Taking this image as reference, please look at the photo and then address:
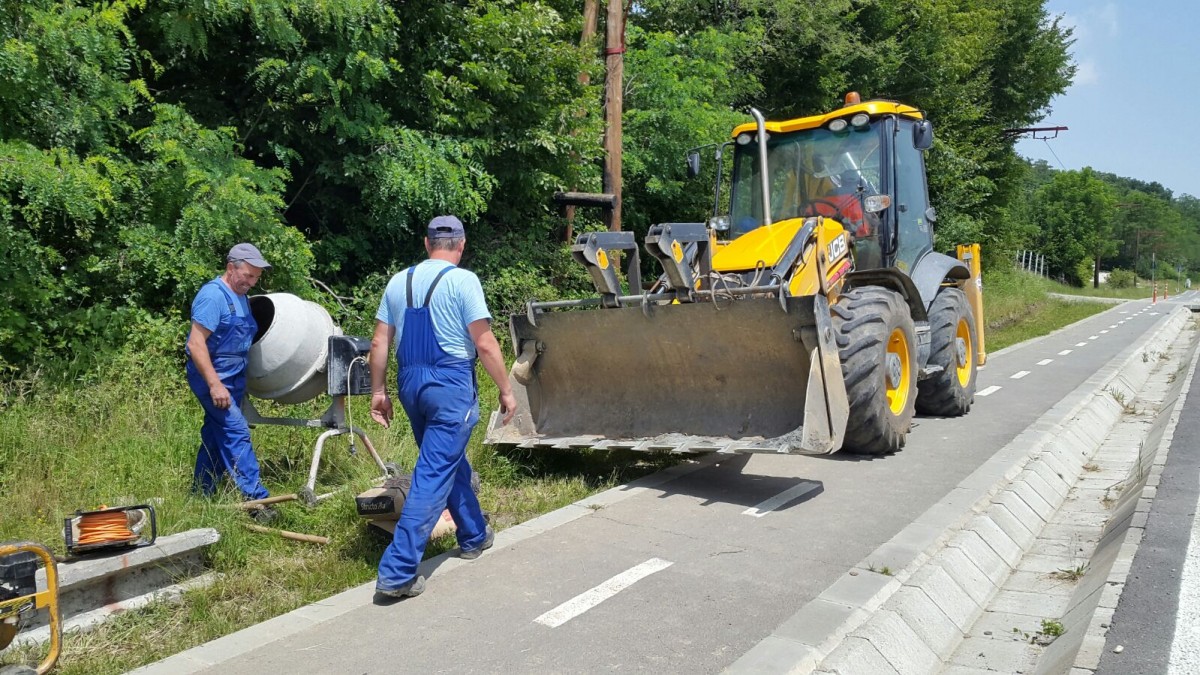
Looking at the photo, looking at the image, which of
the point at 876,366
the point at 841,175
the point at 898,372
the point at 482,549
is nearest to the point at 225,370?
the point at 482,549

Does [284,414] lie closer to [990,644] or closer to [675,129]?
[990,644]

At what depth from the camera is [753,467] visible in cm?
716

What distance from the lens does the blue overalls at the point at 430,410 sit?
4.46 m

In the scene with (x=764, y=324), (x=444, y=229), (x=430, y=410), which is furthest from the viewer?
(x=764, y=324)

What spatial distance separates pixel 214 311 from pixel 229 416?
2.16ft

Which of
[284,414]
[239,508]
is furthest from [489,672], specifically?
[284,414]

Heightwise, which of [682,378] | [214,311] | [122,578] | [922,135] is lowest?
[122,578]

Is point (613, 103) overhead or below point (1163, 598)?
overhead

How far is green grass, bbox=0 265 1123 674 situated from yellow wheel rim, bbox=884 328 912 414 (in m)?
2.03

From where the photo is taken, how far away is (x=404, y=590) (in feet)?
14.3

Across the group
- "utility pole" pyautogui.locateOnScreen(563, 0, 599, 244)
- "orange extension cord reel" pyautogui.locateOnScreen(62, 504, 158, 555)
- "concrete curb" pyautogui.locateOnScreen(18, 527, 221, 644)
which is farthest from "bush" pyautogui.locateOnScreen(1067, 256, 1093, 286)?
"orange extension cord reel" pyautogui.locateOnScreen(62, 504, 158, 555)

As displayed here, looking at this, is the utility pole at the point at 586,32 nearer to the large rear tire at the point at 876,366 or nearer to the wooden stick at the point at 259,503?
the large rear tire at the point at 876,366

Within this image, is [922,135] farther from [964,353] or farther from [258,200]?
[258,200]

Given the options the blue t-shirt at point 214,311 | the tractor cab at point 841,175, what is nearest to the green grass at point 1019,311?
the tractor cab at point 841,175
